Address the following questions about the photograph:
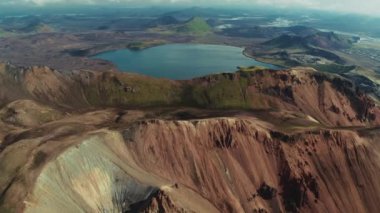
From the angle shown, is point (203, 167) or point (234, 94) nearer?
point (203, 167)

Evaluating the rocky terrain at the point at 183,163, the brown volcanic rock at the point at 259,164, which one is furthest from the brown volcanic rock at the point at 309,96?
the brown volcanic rock at the point at 259,164

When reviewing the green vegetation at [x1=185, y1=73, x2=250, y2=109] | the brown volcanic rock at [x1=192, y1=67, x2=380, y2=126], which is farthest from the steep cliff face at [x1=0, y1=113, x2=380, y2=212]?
the brown volcanic rock at [x1=192, y1=67, x2=380, y2=126]

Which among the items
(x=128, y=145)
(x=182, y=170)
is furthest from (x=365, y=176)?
(x=128, y=145)

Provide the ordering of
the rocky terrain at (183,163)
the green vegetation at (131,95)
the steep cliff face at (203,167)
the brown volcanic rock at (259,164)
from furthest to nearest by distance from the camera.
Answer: the green vegetation at (131,95), the brown volcanic rock at (259,164), the steep cliff face at (203,167), the rocky terrain at (183,163)

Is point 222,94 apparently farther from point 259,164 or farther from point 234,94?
point 259,164

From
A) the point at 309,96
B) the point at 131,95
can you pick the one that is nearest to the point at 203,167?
the point at 131,95

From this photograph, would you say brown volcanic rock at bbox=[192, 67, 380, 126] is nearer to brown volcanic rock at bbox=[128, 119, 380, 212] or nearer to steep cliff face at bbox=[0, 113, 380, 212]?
steep cliff face at bbox=[0, 113, 380, 212]

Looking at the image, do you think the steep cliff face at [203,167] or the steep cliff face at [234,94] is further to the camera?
the steep cliff face at [234,94]

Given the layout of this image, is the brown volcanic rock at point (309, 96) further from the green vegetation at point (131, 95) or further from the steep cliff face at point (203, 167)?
the steep cliff face at point (203, 167)
